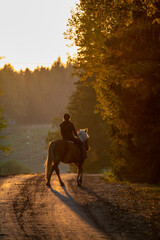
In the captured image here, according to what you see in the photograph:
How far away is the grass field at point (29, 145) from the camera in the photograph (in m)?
86.1

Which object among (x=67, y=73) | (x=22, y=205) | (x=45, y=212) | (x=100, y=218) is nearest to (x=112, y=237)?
(x=100, y=218)

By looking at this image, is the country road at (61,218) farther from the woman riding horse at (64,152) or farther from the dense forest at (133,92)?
the dense forest at (133,92)

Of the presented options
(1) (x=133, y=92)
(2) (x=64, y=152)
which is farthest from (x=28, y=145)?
(2) (x=64, y=152)

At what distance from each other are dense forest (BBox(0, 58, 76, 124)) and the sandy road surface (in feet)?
354

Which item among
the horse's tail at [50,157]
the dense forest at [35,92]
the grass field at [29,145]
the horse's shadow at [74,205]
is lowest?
the grass field at [29,145]

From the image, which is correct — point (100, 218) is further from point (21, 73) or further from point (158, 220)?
point (21, 73)

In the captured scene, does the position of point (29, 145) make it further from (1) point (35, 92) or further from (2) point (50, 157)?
(2) point (50, 157)

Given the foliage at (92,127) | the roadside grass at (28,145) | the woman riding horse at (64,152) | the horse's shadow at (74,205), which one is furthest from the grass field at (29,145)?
the horse's shadow at (74,205)

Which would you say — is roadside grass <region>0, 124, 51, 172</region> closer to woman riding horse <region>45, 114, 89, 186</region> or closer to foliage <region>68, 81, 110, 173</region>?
foliage <region>68, 81, 110, 173</region>

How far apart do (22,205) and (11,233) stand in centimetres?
348

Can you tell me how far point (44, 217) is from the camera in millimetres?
9750

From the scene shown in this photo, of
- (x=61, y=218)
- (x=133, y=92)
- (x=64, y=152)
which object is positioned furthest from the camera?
(x=133, y=92)

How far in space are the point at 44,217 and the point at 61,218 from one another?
16.2 inches

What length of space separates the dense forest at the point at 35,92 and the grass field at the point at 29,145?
6698 mm
